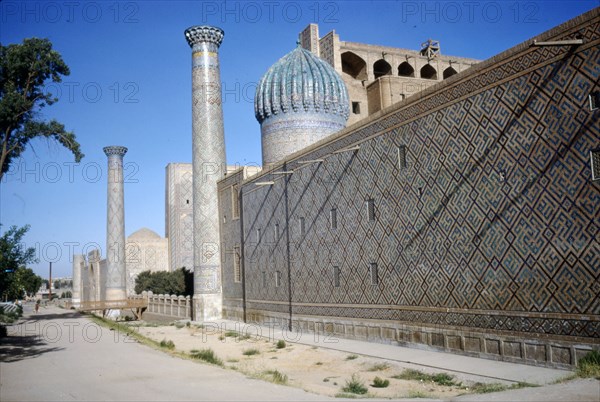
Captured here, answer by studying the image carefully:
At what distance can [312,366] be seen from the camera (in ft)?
32.6

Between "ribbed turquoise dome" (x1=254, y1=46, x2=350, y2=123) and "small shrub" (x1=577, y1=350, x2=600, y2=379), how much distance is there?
1338 centimetres

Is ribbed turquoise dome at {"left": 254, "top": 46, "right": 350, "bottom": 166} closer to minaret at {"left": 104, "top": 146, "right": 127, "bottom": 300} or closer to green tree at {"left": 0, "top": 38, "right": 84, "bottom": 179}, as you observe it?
Answer: green tree at {"left": 0, "top": 38, "right": 84, "bottom": 179}

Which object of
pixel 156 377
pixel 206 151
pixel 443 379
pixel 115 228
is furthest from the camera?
pixel 115 228

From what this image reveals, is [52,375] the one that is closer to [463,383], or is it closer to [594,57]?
[463,383]

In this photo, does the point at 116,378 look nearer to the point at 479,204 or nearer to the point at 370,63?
the point at 479,204

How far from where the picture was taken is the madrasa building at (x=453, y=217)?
7.41m

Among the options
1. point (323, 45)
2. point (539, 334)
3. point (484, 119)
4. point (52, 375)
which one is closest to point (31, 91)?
point (52, 375)

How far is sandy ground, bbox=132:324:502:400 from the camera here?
7344 millimetres

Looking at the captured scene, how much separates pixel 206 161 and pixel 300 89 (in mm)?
4417

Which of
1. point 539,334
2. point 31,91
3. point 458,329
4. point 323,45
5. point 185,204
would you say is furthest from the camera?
point 185,204

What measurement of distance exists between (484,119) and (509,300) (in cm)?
277

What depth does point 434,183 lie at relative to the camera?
996cm

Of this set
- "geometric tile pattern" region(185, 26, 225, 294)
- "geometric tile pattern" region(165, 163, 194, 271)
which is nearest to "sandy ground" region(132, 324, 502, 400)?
"geometric tile pattern" region(185, 26, 225, 294)

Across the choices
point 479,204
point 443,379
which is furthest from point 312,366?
point 479,204
